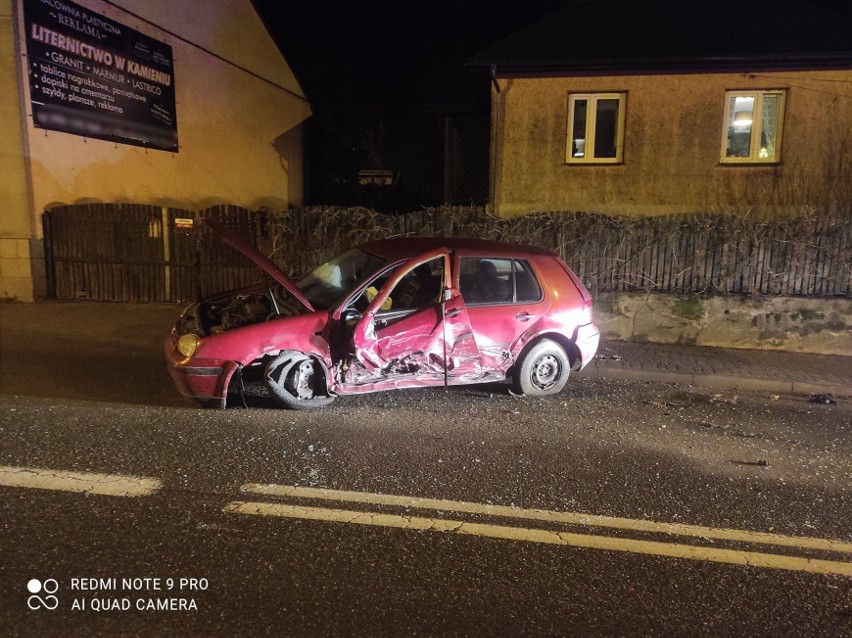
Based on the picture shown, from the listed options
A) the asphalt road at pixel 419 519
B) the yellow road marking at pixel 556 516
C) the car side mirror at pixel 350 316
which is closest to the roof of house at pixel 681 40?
the asphalt road at pixel 419 519

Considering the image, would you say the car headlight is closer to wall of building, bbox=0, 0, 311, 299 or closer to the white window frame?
wall of building, bbox=0, 0, 311, 299

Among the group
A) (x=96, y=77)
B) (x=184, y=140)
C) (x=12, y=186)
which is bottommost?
(x=12, y=186)

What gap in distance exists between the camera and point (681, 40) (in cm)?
1222

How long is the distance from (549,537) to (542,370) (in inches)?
118

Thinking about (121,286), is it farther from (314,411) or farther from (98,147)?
(314,411)

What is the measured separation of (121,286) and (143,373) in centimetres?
476

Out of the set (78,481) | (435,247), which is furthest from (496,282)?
(78,481)

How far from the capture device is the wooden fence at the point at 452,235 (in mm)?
8883

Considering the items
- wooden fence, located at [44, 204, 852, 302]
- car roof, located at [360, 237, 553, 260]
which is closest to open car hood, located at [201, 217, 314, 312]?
car roof, located at [360, 237, 553, 260]

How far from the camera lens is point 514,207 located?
1284 centimetres

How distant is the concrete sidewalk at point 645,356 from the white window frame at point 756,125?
16.9ft

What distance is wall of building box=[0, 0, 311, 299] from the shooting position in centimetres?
1037

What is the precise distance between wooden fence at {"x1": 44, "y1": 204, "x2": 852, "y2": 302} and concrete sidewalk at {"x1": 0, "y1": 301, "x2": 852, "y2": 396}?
2.65 feet

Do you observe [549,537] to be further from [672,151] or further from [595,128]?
[595,128]
